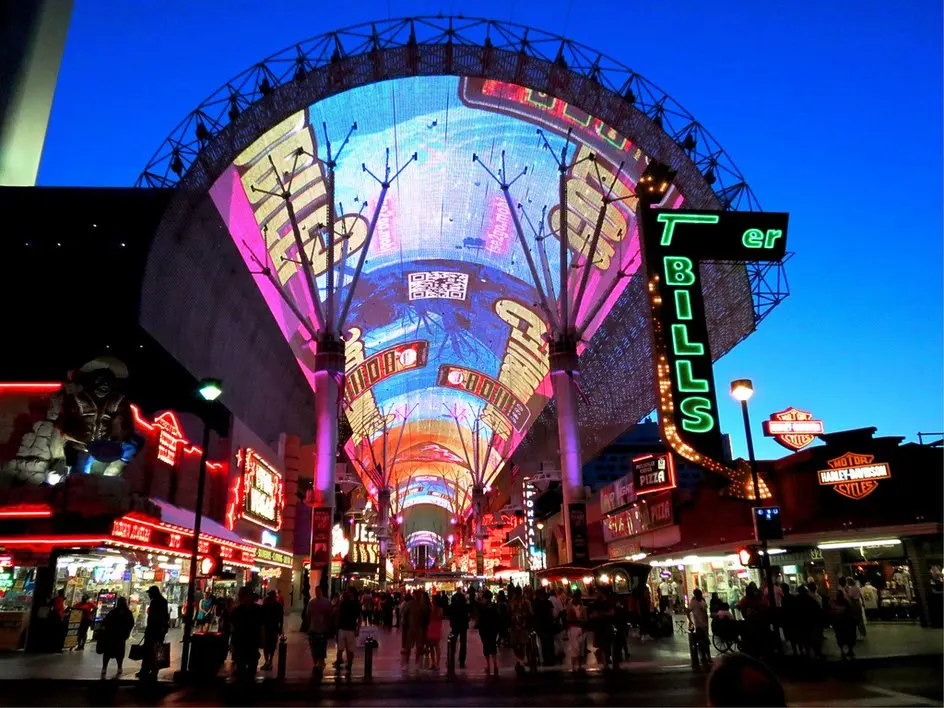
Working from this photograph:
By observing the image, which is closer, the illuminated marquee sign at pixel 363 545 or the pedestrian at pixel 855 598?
the pedestrian at pixel 855 598

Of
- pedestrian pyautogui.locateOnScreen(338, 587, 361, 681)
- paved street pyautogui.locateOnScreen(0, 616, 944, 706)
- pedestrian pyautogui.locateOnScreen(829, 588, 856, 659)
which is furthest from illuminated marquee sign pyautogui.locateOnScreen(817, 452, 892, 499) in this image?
pedestrian pyautogui.locateOnScreen(338, 587, 361, 681)

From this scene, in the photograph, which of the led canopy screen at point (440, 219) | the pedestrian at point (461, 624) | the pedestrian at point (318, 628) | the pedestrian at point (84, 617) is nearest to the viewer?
the pedestrian at point (318, 628)

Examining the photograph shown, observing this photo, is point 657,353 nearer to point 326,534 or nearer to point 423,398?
point 326,534

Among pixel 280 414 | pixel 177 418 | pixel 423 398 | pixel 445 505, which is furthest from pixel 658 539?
pixel 445 505

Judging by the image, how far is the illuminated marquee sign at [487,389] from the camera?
67.8 m

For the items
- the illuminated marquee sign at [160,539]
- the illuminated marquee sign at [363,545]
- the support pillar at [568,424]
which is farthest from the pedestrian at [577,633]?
the illuminated marquee sign at [363,545]

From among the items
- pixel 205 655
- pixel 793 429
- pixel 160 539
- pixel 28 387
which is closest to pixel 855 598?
pixel 793 429

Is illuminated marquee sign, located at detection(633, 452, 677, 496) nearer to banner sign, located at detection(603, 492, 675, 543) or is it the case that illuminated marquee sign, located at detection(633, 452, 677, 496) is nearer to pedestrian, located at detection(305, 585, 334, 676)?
banner sign, located at detection(603, 492, 675, 543)

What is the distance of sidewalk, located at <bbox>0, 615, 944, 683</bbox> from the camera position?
1405 centimetres

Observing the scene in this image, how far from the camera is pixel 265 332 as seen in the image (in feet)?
122

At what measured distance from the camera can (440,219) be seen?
47.1 metres

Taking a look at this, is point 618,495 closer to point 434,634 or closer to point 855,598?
point 855,598

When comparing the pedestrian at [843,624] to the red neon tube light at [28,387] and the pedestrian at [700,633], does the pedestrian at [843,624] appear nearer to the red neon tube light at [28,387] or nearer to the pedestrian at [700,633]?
the pedestrian at [700,633]

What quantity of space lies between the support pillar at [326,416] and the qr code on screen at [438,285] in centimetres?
1662
